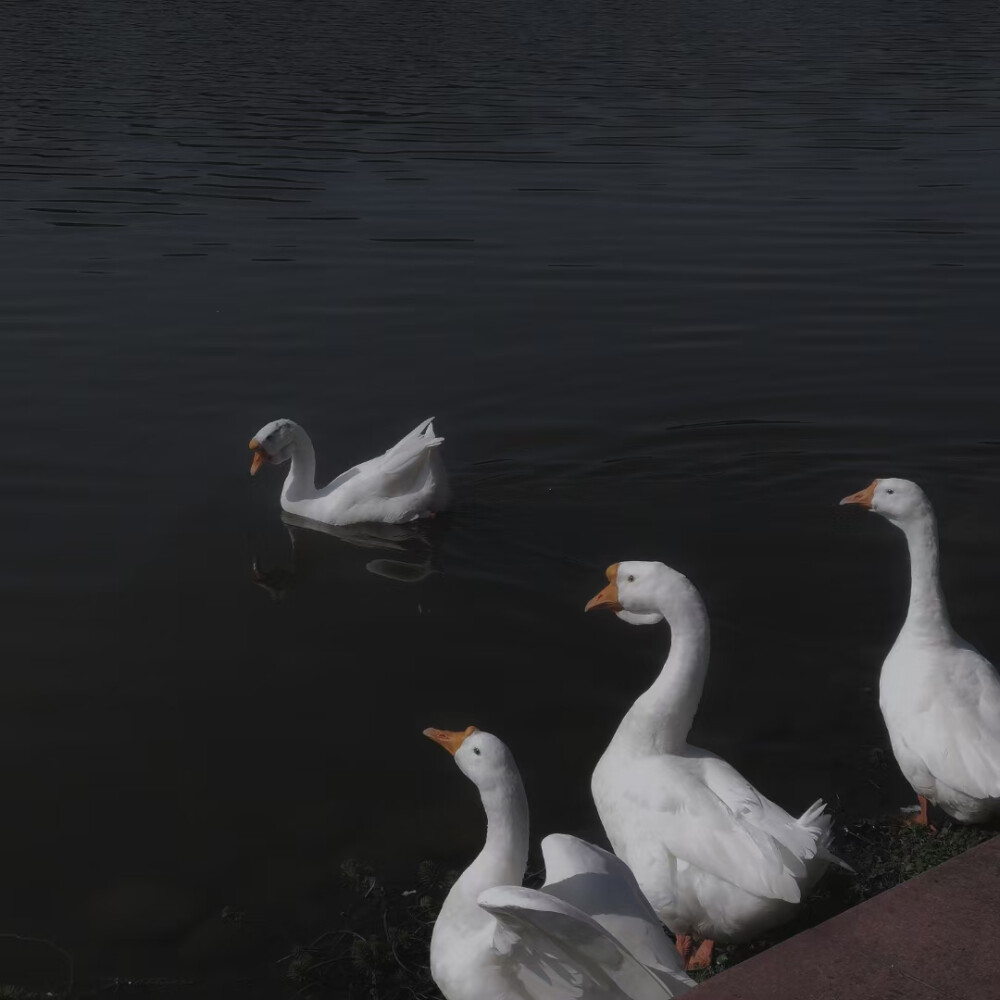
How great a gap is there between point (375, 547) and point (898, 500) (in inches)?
158

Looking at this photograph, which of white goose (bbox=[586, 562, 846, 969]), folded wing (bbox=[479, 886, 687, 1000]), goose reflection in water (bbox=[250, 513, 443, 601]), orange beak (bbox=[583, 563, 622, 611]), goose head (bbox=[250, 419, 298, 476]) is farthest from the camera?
goose head (bbox=[250, 419, 298, 476])

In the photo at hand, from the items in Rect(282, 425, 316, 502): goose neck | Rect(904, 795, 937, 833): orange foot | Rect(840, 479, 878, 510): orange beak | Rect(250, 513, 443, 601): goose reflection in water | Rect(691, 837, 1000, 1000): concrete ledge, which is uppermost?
Rect(840, 479, 878, 510): orange beak

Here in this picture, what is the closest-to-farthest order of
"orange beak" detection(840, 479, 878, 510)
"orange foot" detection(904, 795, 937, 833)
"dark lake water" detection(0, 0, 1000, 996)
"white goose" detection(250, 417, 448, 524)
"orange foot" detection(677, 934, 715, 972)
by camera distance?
1. "orange foot" detection(677, 934, 715, 972)
2. "orange foot" detection(904, 795, 937, 833)
3. "dark lake water" detection(0, 0, 1000, 996)
4. "orange beak" detection(840, 479, 878, 510)
5. "white goose" detection(250, 417, 448, 524)

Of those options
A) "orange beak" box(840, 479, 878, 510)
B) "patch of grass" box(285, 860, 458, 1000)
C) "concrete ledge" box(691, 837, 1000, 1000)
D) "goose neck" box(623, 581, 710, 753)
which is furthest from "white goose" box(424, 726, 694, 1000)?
"orange beak" box(840, 479, 878, 510)

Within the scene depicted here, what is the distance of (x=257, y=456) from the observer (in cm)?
1014

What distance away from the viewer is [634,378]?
477 inches

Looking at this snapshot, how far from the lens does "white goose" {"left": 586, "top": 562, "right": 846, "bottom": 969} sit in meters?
5.28

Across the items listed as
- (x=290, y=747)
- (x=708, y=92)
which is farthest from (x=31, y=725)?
(x=708, y=92)

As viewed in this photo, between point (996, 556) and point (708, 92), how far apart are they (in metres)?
19.1

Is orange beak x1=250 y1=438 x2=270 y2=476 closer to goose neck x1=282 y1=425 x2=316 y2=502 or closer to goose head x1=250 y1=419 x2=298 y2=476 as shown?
goose head x1=250 y1=419 x2=298 y2=476

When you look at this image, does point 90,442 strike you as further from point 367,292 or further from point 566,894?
point 566,894

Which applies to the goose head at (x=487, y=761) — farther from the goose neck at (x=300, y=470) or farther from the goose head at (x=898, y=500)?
the goose neck at (x=300, y=470)

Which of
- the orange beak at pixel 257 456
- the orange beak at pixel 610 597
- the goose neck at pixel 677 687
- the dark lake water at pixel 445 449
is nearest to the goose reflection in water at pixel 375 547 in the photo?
the dark lake water at pixel 445 449

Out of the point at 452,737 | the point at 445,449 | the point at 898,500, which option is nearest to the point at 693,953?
the point at 452,737
